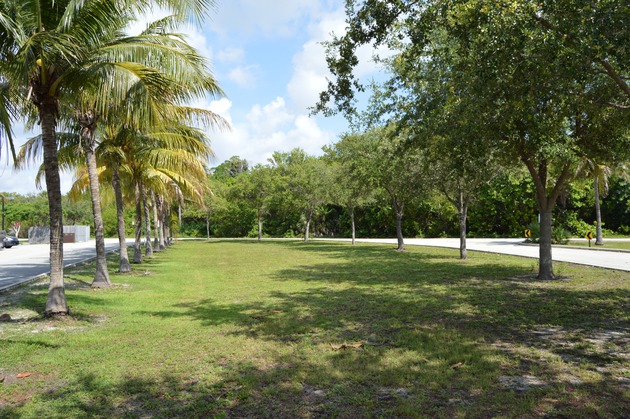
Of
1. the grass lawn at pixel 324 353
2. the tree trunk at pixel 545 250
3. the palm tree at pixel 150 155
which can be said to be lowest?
the grass lawn at pixel 324 353

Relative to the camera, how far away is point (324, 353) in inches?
229

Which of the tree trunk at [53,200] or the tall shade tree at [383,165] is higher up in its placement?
the tall shade tree at [383,165]

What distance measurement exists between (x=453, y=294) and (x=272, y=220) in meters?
46.2

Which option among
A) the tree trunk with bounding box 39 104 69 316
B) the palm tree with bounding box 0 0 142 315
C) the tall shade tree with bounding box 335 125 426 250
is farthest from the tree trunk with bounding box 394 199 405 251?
the tree trunk with bounding box 39 104 69 316

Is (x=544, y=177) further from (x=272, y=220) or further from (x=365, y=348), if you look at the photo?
(x=272, y=220)

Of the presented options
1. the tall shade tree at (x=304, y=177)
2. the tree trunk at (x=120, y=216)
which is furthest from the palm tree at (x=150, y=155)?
the tall shade tree at (x=304, y=177)

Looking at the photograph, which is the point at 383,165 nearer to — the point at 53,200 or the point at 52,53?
the point at 53,200

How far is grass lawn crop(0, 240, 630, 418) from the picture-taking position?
4211mm

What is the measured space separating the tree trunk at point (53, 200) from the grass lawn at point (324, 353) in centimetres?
36

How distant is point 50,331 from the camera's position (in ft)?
23.7

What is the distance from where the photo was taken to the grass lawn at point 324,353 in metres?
4.21

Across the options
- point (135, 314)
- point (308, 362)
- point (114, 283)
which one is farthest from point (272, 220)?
point (308, 362)

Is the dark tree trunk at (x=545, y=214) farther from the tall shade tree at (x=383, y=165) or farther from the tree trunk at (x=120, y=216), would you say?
the tree trunk at (x=120, y=216)

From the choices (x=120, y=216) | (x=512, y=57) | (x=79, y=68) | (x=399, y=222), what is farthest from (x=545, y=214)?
(x=399, y=222)
